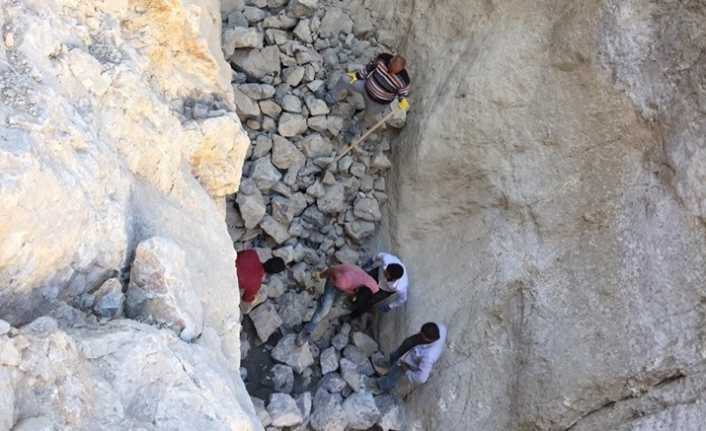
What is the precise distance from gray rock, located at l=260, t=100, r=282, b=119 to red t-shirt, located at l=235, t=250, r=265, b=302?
128 cm

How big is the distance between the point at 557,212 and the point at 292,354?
2.16 m

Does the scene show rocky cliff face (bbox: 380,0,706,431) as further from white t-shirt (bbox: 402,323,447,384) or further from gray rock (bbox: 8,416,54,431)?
gray rock (bbox: 8,416,54,431)

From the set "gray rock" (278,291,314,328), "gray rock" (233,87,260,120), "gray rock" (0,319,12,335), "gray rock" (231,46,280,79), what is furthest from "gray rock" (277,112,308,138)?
"gray rock" (0,319,12,335)

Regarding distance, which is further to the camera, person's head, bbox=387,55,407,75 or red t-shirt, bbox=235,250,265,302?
person's head, bbox=387,55,407,75

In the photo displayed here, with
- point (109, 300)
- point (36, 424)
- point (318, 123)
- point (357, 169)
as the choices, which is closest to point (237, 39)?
point (318, 123)

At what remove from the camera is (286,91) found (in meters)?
5.95

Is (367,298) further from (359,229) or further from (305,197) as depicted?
(305,197)

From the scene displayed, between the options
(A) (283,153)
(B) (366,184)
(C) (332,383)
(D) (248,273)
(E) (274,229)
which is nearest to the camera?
(D) (248,273)

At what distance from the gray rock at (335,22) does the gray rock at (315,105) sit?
619mm

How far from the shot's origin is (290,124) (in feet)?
19.2

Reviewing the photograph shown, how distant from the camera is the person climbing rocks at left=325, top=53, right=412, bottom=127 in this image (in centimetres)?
573

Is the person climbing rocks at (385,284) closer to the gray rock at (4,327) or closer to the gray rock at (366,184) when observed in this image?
the gray rock at (366,184)

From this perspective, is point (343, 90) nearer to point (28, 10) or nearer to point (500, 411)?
point (500, 411)

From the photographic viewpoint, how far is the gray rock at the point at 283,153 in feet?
19.1
